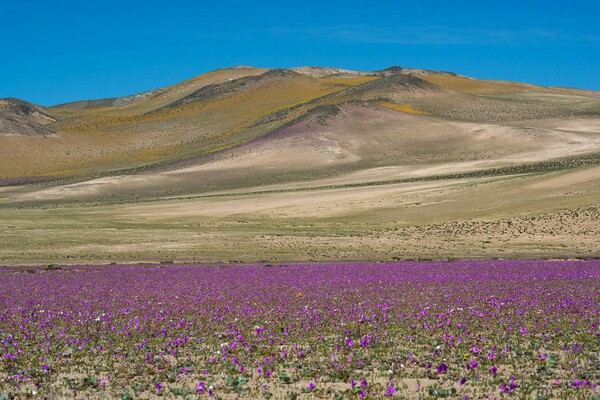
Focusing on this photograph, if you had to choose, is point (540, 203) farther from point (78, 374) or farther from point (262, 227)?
point (78, 374)

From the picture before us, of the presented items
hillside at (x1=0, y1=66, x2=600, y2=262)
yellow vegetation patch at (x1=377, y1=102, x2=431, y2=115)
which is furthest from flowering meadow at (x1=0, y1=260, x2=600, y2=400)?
yellow vegetation patch at (x1=377, y1=102, x2=431, y2=115)

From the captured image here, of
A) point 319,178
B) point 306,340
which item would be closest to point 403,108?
point 319,178

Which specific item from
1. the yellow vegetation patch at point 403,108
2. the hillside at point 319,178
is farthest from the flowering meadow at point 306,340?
the yellow vegetation patch at point 403,108

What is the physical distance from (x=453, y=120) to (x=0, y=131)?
9149cm

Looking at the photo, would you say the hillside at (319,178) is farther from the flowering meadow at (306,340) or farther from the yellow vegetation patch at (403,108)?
the flowering meadow at (306,340)

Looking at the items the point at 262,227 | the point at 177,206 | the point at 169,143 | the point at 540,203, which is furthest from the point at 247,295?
the point at 169,143

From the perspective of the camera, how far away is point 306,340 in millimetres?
14719

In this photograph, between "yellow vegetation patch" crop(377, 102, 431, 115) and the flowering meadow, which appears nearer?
the flowering meadow

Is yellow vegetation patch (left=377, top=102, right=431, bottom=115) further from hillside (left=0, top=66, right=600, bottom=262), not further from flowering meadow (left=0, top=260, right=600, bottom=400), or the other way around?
flowering meadow (left=0, top=260, right=600, bottom=400)

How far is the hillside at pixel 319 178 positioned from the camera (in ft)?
160

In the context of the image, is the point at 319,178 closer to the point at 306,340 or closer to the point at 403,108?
the point at 403,108

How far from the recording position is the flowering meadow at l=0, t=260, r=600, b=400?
11289mm

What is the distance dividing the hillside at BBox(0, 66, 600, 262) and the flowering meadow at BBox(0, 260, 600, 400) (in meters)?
19.3

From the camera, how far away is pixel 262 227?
5862 cm
